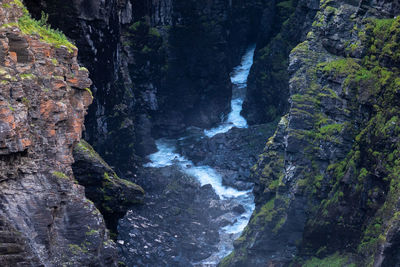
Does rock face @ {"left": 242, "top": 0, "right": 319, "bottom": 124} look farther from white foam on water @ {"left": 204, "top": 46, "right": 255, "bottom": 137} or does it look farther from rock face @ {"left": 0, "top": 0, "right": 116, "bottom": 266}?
rock face @ {"left": 0, "top": 0, "right": 116, "bottom": 266}

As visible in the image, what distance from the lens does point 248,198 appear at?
229 feet

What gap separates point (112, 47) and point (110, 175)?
85.0 feet

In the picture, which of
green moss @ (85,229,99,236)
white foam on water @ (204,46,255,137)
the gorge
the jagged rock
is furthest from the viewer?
white foam on water @ (204,46,255,137)

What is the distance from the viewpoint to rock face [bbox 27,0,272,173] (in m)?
59.5

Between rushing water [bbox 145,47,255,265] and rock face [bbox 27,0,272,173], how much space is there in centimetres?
184

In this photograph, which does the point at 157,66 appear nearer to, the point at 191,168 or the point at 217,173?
the point at 191,168

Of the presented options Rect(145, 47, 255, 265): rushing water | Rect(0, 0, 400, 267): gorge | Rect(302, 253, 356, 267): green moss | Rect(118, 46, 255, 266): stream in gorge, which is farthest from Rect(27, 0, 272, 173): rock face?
Rect(302, 253, 356, 267): green moss

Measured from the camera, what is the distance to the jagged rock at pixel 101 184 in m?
34.9

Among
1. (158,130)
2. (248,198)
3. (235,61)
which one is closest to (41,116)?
(248,198)

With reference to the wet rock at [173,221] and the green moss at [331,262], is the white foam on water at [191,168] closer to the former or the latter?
the wet rock at [173,221]

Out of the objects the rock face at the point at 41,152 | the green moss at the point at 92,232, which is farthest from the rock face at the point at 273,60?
the green moss at the point at 92,232

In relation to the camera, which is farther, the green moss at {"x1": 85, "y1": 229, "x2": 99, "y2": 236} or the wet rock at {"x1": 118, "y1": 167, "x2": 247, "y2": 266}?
the wet rock at {"x1": 118, "y1": 167, "x2": 247, "y2": 266}

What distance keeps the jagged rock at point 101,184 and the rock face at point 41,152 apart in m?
6.60

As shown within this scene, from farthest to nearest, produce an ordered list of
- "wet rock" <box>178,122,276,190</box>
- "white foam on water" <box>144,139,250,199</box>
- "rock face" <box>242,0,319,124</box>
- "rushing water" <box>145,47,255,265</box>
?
"rock face" <box>242,0,319,124</box>
"wet rock" <box>178,122,276,190</box>
"white foam on water" <box>144,139,250,199</box>
"rushing water" <box>145,47,255,265</box>
